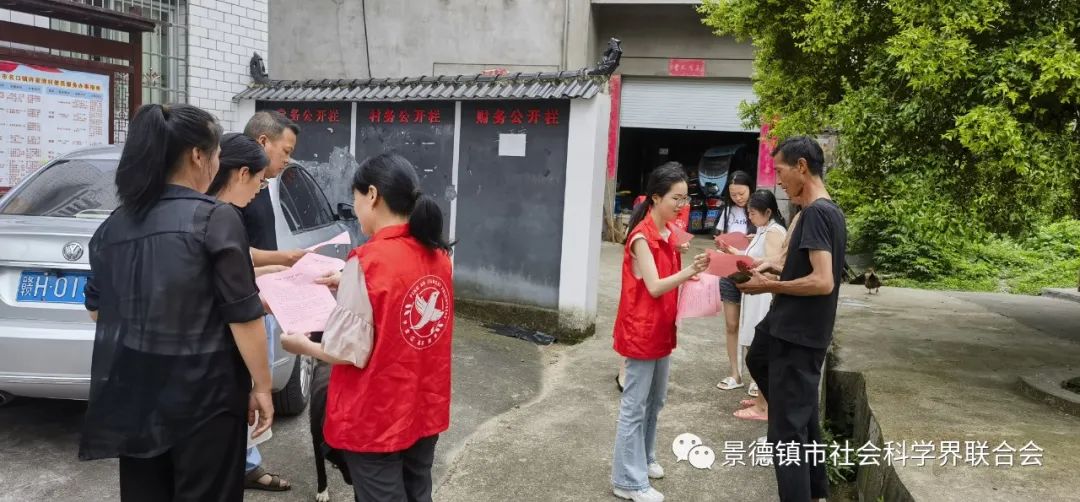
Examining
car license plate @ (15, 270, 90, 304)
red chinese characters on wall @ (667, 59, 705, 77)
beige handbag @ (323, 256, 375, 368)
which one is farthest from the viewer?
red chinese characters on wall @ (667, 59, 705, 77)

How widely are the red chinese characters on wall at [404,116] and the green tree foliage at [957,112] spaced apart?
3.84 metres

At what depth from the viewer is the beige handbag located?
7.89 ft

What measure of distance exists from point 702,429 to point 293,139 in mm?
3118

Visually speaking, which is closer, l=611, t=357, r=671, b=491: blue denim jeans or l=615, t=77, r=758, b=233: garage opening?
l=611, t=357, r=671, b=491: blue denim jeans

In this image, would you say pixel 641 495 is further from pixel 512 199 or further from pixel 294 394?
pixel 512 199

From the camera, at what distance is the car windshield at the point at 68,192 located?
14.6 feet

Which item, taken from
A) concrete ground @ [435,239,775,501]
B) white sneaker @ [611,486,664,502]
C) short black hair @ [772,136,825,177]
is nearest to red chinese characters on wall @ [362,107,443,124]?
concrete ground @ [435,239,775,501]

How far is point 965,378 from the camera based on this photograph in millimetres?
5266

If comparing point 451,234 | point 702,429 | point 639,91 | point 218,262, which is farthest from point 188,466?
point 639,91

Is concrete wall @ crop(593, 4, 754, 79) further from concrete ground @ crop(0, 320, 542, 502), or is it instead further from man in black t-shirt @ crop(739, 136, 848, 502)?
man in black t-shirt @ crop(739, 136, 848, 502)

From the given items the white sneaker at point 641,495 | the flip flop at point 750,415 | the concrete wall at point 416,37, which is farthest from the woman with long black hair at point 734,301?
the concrete wall at point 416,37

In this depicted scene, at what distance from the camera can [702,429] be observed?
5242 millimetres

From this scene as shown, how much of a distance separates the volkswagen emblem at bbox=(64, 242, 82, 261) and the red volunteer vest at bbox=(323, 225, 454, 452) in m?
1.94

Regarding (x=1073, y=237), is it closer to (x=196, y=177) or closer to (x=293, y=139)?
(x=293, y=139)
